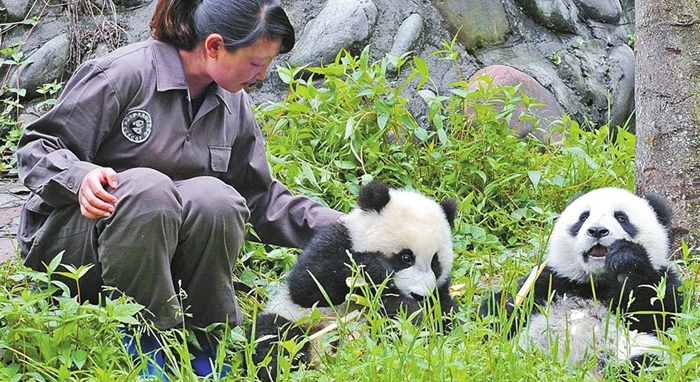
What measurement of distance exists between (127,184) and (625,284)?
5.62 feet

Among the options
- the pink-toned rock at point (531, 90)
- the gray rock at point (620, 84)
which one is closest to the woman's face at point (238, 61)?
the pink-toned rock at point (531, 90)

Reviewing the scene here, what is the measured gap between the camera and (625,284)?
3158 millimetres

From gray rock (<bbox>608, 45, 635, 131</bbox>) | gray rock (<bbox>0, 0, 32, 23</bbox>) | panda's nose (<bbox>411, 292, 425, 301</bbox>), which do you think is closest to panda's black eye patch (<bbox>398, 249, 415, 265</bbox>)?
panda's nose (<bbox>411, 292, 425, 301</bbox>)

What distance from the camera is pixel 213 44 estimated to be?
3.25 m

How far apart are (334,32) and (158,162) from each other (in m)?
2.77

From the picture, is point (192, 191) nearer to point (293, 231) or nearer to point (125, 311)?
point (125, 311)

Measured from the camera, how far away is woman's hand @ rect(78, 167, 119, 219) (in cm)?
287

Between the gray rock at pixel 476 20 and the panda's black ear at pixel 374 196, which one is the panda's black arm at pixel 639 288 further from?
the gray rock at pixel 476 20

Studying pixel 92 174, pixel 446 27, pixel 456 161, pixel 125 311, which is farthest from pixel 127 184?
pixel 446 27

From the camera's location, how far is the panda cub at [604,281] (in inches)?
120

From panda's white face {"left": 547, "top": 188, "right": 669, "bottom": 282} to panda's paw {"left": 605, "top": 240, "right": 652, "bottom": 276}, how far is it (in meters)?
0.10

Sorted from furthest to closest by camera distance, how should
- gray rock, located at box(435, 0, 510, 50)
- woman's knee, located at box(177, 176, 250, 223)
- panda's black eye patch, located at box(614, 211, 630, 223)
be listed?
gray rock, located at box(435, 0, 510, 50) < panda's black eye patch, located at box(614, 211, 630, 223) < woman's knee, located at box(177, 176, 250, 223)

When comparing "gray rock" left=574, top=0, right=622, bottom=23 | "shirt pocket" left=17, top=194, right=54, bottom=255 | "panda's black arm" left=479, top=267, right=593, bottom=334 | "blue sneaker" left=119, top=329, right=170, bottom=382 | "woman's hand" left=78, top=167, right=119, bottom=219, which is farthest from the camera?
"gray rock" left=574, top=0, right=622, bottom=23

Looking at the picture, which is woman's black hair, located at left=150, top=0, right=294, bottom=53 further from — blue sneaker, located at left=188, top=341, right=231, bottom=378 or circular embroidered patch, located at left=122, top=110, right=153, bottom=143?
blue sneaker, located at left=188, top=341, right=231, bottom=378
